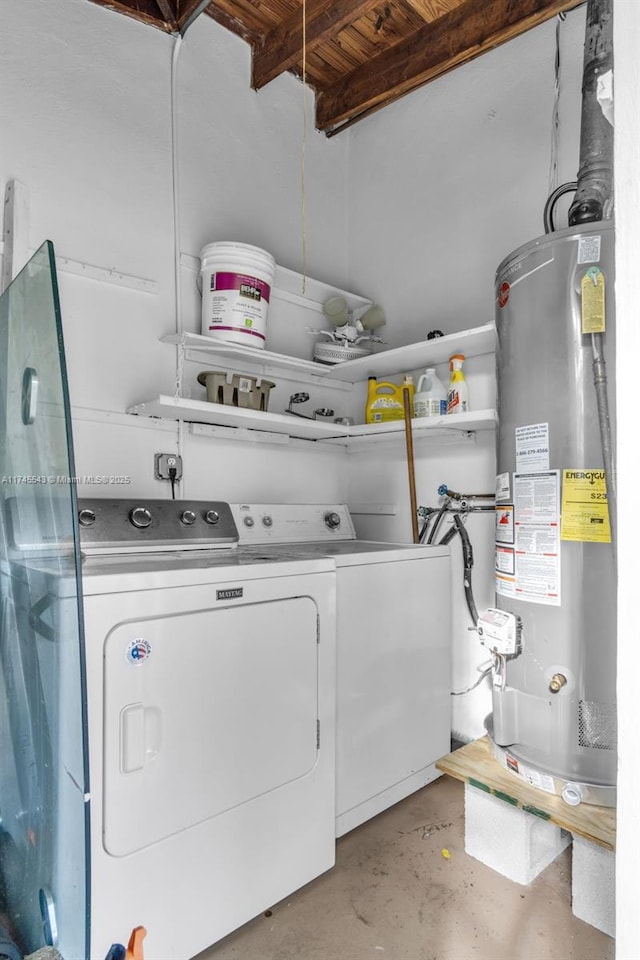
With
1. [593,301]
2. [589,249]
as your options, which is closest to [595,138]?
[589,249]

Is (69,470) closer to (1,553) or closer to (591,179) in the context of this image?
(1,553)

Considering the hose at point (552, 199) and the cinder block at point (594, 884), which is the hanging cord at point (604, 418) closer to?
the hose at point (552, 199)

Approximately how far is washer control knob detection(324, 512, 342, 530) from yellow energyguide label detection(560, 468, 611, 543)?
138 centimetres

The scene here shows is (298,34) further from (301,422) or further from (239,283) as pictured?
(301,422)

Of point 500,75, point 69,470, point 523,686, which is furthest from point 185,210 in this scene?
point 523,686

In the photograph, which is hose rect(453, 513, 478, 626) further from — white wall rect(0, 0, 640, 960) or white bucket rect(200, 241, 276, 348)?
white bucket rect(200, 241, 276, 348)

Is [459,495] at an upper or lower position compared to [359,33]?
lower

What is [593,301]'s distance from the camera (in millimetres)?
1432

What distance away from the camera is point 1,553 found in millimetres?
1547

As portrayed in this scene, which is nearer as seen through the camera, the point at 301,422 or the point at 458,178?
the point at 301,422

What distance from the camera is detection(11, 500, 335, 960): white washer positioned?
50.4 inches

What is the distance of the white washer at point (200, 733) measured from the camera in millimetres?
1280

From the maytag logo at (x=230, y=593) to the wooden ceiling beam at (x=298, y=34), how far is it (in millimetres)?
2464

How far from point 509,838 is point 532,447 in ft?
4.17
